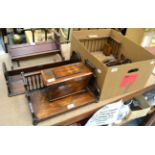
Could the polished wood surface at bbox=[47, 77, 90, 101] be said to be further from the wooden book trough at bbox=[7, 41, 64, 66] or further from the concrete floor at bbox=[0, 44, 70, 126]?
the wooden book trough at bbox=[7, 41, 64, 66]

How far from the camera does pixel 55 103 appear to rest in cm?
95

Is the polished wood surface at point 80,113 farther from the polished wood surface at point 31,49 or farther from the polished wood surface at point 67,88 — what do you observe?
the polished wood surface at point 31,49

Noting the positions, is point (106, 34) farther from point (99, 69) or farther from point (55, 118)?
point (55, 118)

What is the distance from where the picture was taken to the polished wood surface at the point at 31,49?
1180mm

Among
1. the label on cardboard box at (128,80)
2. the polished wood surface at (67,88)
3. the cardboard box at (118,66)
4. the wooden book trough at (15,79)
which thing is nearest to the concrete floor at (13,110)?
the wooden book trough at (15,79)

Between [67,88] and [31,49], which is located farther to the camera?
[31,49]

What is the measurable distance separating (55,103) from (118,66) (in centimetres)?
43

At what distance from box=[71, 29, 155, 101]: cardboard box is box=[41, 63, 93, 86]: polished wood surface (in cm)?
7

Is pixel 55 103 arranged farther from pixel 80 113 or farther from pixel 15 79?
pixel 15 79

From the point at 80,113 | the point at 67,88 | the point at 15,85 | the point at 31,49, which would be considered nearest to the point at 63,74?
the point at 67,88

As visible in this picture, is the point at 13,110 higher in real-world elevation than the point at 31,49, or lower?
lower

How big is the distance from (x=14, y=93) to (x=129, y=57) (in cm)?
89

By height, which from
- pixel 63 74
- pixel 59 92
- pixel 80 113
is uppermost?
pixel 63 74
